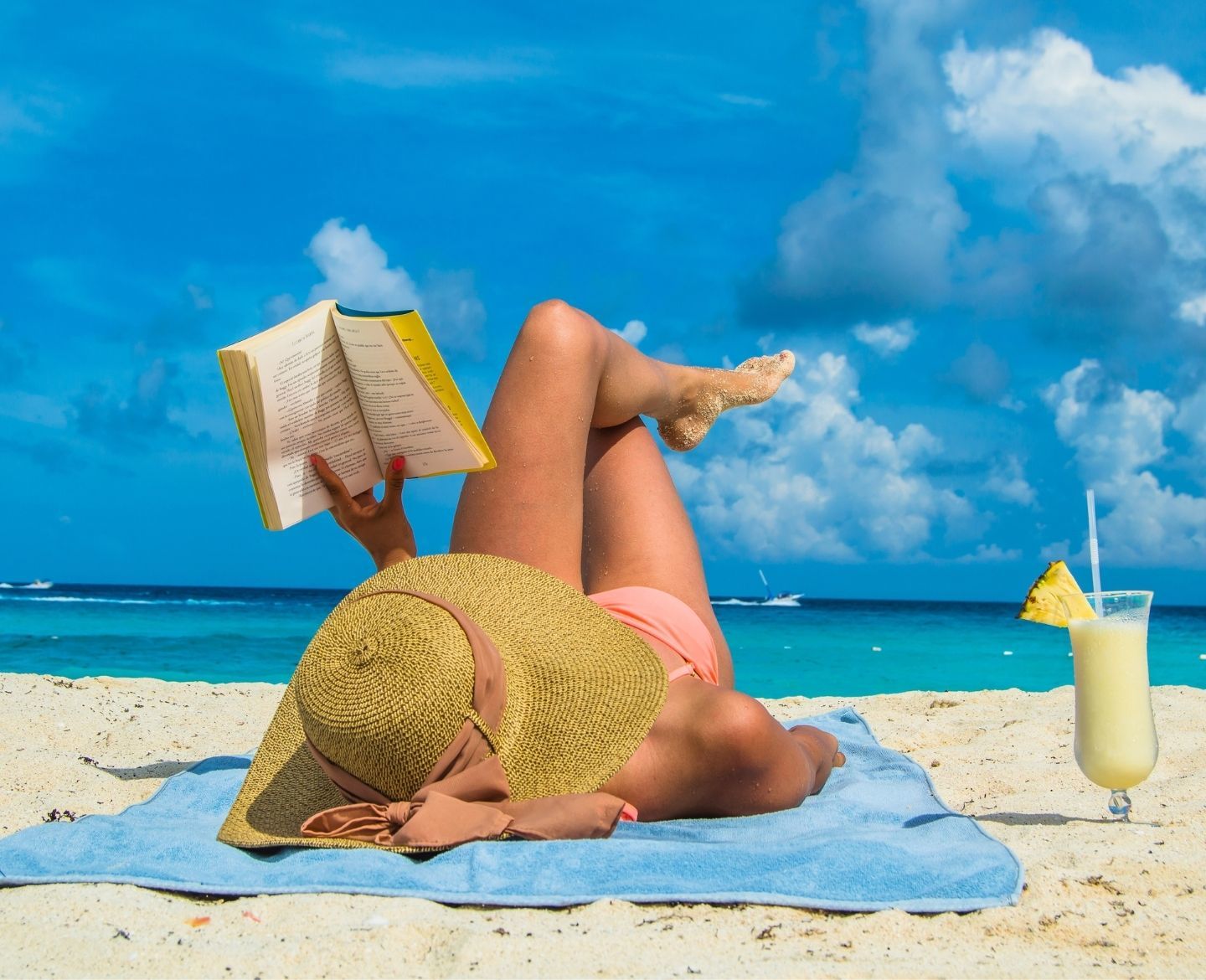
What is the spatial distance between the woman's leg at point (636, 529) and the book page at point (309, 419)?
679mm

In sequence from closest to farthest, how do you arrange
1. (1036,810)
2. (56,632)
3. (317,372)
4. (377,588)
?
(377,588), (317,372), (1036,810), (56,632)

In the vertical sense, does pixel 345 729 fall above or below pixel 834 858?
above

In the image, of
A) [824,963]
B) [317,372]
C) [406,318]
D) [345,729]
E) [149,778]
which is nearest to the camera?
[824,963]

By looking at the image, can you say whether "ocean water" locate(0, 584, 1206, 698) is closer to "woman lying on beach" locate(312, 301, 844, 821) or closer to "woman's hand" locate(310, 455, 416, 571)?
"woman lying on beach" locate(312, 301, 844, 821)

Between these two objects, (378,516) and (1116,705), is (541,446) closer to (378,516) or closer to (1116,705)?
(378,516)

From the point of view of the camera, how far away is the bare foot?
345 centimetres

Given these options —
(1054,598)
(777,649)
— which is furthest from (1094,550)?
(777,649)

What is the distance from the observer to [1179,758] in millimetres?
3738

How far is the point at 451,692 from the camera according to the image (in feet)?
6.83

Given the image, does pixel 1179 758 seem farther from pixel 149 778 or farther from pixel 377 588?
pixel 149 778

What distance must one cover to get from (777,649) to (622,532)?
569 inches

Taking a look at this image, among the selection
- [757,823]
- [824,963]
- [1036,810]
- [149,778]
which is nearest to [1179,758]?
[1036,810]

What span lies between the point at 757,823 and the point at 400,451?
133 cm

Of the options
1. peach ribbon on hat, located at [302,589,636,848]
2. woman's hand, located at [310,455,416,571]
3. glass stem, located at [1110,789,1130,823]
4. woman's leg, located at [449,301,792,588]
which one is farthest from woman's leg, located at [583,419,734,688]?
glass stem, located at [1110,789,1130,823]
